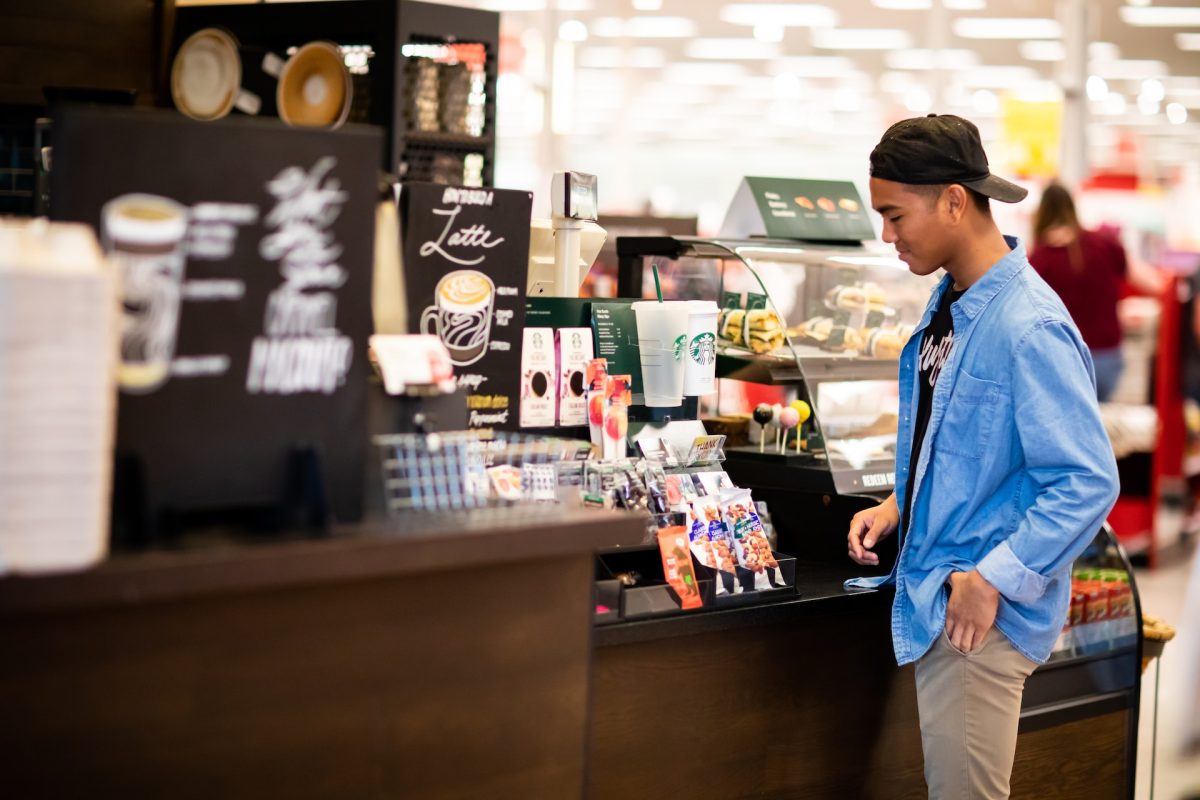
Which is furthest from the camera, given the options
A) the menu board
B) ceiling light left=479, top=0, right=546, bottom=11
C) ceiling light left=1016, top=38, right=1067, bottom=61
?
ceiling light left=1016, top=38, right=1067, bottom=61

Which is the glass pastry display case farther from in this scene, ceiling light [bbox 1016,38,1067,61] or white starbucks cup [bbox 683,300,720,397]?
ceiling light [bbox 1016,38,1067,61]

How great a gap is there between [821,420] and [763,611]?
2.62ft

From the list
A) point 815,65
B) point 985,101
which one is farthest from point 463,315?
point 985,101

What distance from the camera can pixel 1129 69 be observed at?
1616 centimetres

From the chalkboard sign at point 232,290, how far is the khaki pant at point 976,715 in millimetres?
1343

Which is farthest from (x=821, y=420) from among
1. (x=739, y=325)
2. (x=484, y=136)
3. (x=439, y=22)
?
(x=439, y=22)

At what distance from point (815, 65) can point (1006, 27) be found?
394 cm

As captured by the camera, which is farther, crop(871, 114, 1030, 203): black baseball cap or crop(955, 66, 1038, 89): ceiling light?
crop(955, 66, 1038, 89): ceiling light

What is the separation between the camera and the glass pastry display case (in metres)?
3.28

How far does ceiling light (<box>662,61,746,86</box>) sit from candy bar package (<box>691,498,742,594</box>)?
1557 centimetres

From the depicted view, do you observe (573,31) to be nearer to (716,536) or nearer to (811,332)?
(811,332)

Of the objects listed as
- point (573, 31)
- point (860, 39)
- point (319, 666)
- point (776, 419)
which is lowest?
point (319, 666)

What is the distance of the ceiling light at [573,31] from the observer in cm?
1299

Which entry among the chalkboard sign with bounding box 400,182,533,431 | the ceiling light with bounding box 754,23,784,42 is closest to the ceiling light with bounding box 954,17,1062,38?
the ceiling light with bounding box 754,23,784,42
